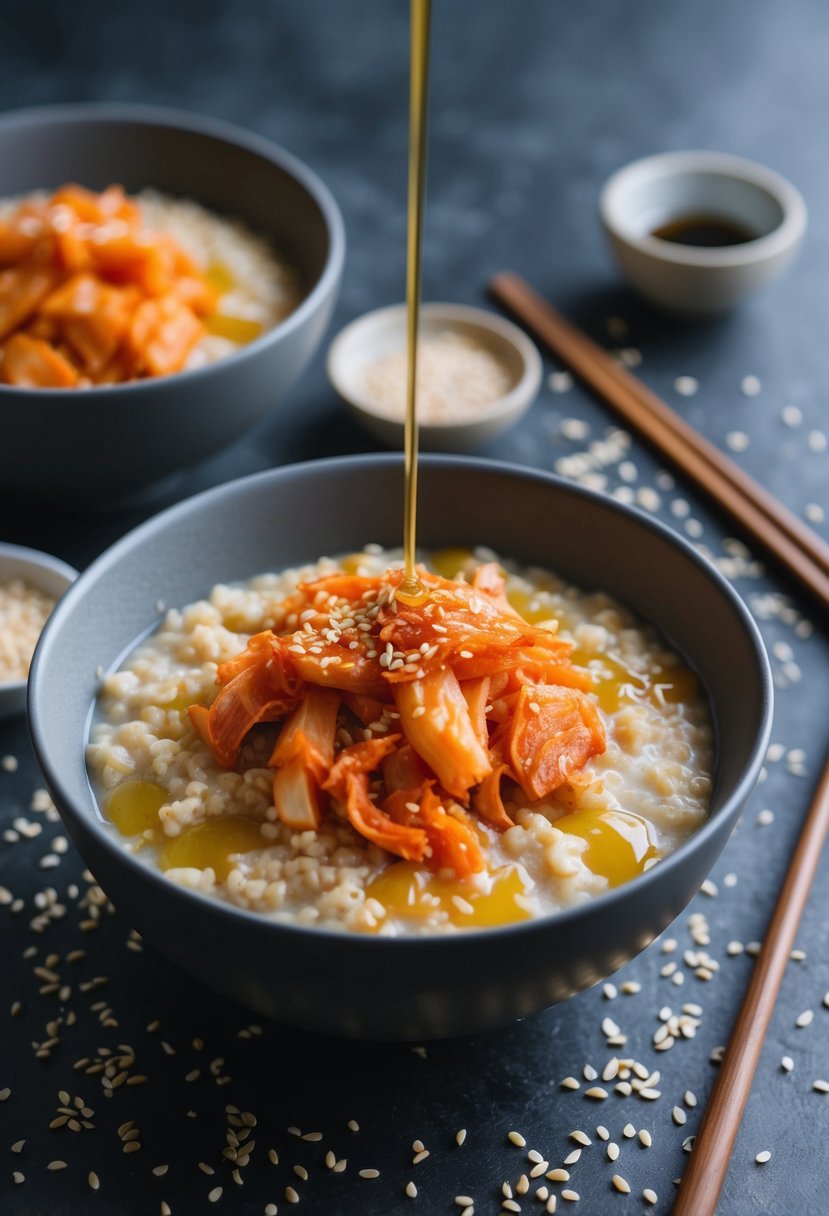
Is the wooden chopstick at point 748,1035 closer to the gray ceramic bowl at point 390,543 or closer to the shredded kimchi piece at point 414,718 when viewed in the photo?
the gray ceramic bowl at point 390,543

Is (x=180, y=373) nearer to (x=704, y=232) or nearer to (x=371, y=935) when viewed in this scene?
(x=371, y=935)

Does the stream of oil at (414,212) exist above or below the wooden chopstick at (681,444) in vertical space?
above

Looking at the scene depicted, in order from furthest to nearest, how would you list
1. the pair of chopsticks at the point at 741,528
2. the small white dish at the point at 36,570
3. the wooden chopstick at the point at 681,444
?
1. the wooden chopstick at the point at 681,444
2. the small white dish at the point at 36,570
3. the pair of chopsticks at the point at 741,528

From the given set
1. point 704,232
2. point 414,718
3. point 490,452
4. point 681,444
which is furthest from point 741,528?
point 414,718

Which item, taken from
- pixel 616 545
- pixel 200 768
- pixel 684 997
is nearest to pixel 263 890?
pixel 200 768

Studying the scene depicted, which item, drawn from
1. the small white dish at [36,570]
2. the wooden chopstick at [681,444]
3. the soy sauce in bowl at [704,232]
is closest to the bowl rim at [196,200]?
the small white dish at [36,570]
